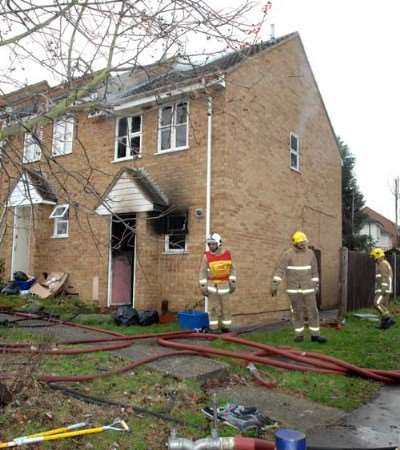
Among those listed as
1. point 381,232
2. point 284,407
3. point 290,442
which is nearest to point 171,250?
point 284,407

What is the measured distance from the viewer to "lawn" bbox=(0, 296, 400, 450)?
4070mm

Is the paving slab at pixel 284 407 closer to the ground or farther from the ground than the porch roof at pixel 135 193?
closer to the ground

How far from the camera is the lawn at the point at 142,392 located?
407 cm

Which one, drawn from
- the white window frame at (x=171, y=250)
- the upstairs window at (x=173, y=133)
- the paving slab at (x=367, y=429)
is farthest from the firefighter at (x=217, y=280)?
the paving slab at (x=367, y=429)

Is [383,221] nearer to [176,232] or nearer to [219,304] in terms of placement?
[176,232]

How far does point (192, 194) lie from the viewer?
468 inches

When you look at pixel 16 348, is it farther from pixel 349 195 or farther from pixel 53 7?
pixel 349 195

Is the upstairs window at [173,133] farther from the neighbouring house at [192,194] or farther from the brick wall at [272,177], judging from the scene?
the brick wall at [272,177]

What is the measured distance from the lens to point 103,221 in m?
13.3

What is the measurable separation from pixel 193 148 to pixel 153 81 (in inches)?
251

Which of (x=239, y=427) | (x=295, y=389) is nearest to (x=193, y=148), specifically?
(x=295, y=389)

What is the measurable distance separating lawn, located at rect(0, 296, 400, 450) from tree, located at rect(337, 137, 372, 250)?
64.4 feet

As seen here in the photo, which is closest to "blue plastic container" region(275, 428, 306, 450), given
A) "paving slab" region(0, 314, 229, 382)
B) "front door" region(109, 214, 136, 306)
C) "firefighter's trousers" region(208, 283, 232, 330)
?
"paving slab" region(0, 314, 229, 382)

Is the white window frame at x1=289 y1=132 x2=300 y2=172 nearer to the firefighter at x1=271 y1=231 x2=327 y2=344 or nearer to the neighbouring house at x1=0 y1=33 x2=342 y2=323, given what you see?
the neighbouring house at x1=0 y1=33 x2=342 y2=323
